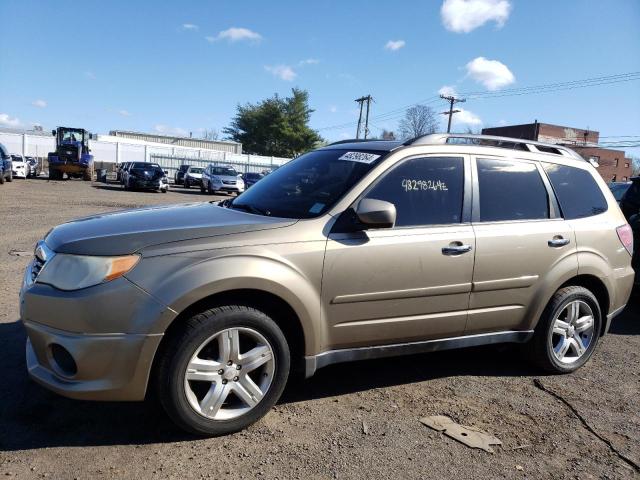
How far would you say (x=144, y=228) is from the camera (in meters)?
3.07

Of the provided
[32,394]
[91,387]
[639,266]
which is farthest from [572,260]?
[32,394]

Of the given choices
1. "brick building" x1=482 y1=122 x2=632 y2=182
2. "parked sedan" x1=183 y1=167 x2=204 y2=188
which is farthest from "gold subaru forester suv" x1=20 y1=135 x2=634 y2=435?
"brick building" x1=482 y1=122 x2=632 y2=182

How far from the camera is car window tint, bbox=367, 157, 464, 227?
3570 mm

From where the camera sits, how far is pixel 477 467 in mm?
2922

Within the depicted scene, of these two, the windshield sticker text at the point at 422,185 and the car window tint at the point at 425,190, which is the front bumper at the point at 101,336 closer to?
the car window tint at the point at 425,190

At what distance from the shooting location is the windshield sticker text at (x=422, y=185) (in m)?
3.65

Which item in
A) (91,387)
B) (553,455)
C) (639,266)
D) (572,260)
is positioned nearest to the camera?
(91,387)

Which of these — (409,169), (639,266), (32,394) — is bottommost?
(32,394)

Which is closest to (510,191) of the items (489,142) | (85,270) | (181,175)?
(489,142)

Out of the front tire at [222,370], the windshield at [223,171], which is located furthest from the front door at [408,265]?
the windshield at [223,171]

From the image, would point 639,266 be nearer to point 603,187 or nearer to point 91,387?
point 603,187

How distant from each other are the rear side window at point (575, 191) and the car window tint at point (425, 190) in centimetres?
104

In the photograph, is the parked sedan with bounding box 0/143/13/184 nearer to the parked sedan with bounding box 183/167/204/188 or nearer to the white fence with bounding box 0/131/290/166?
the parked sedan with bounding box 183/167/204/188

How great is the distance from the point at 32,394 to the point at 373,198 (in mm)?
2592
